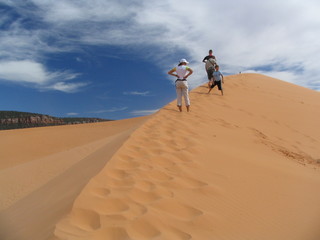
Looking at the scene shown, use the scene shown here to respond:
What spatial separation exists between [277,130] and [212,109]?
2206 millimetres

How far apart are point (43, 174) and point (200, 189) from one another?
16.7 ft

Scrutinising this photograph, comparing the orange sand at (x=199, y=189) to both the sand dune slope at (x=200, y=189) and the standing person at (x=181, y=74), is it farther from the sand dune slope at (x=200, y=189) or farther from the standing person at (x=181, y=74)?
the standing person at (x=181, y=74)

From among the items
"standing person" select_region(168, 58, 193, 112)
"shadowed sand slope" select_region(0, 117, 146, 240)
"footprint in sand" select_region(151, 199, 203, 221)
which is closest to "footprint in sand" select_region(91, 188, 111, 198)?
"shadowed sand slope" select_region(0, 117, 146, 240)

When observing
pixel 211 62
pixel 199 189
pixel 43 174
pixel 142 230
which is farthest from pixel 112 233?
pixel 211 62

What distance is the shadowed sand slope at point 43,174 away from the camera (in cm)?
312

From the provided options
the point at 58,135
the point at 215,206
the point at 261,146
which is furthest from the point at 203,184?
the point at 58,135

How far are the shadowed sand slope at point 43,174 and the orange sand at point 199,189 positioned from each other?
0.16 meters

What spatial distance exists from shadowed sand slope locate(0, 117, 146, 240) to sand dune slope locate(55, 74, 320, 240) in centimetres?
34

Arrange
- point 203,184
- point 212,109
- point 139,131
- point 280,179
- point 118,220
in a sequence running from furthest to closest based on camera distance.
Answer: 1. point 212,109
2. point 139,131
3. point 280,179
4. point 203,184
5. point 118,220

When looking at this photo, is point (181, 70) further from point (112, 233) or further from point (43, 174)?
point (112, 233)

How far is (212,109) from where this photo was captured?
377 inches

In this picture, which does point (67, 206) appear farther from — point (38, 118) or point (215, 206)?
point (38, 118)

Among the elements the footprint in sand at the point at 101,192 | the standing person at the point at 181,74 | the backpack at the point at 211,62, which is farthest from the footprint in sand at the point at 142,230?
the backpack at the point at 211,62

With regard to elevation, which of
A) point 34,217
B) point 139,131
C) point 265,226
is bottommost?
point 265,226
